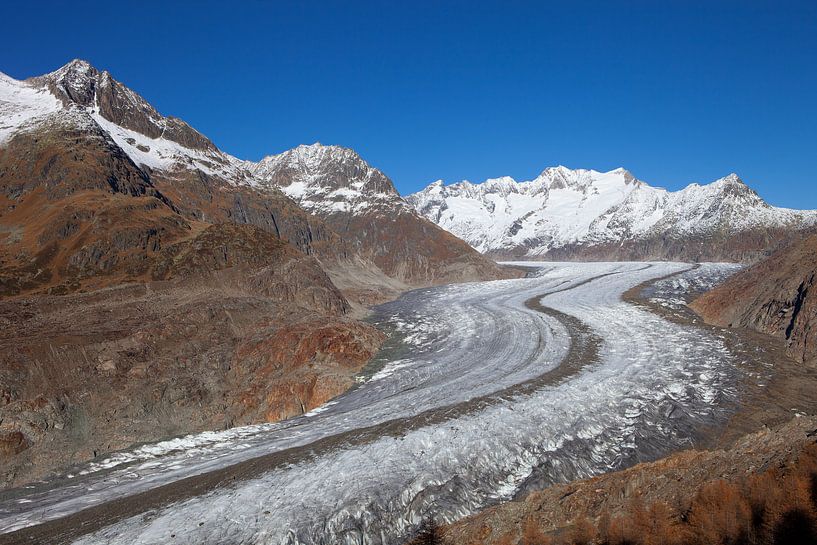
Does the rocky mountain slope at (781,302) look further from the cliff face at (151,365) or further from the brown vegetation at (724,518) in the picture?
the cliff face at (151,365)

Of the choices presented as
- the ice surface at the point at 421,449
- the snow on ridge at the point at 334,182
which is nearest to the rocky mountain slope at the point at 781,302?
the ice surface at the point at 421,449

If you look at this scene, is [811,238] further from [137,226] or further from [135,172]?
[135,172]

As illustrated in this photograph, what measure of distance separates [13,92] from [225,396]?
11475cm

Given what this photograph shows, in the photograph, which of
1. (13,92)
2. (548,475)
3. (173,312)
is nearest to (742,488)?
(548,475)

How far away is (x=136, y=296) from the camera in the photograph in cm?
4491

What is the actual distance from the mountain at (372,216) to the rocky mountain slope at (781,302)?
7149cm

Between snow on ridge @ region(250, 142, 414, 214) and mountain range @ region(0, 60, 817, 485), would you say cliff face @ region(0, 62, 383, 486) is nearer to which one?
mountain range @ region(0, 60, 817, 485)

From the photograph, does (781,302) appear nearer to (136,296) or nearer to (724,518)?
(724,518)

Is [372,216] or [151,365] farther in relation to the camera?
[372,216]

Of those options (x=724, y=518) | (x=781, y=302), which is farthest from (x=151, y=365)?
(x=781, y=302)

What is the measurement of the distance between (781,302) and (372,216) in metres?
118

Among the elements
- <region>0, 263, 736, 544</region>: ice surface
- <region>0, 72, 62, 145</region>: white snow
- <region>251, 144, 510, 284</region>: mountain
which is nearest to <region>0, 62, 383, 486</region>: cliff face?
<region>0, 72, 62, 145</region>: white snow

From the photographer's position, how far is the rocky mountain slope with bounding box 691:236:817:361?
29.8 m

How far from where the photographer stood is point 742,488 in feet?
32.3
